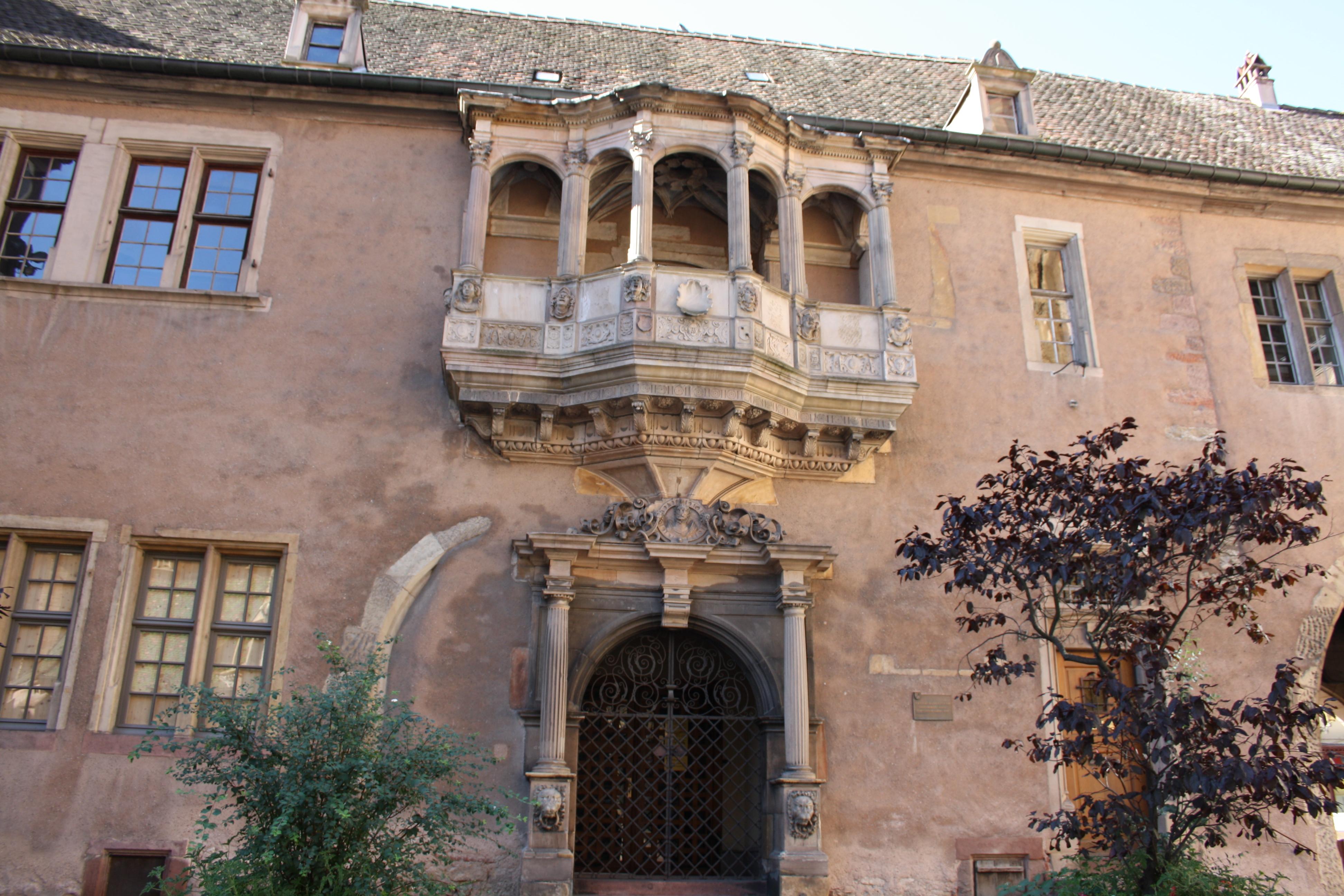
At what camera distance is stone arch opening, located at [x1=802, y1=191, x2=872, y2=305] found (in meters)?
10.9

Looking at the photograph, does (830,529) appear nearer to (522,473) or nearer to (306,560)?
(522,473)

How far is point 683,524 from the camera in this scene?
9.34 meters

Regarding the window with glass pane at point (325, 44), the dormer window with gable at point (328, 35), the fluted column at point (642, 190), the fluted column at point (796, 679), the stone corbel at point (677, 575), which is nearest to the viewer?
the fluted column at point (796, 679)

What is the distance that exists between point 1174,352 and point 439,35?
923cm

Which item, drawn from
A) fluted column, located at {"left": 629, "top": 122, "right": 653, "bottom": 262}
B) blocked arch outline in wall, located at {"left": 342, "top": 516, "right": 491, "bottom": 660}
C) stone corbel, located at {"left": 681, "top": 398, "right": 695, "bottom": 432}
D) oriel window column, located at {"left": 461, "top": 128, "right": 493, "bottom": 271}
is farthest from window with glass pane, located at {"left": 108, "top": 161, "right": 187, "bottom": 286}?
stone corbel, located at {"left": 681, "top": 398, "right": 695, "bottom": 432}

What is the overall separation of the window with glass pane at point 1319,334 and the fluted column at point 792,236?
5.82 meters

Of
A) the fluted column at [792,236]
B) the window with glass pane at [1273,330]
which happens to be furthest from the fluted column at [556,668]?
the window with glass pane at [1273,330]

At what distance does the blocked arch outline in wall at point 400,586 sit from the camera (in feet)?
29.1

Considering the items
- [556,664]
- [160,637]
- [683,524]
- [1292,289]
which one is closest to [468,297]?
[683,524]

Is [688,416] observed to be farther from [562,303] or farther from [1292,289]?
[1292,289]

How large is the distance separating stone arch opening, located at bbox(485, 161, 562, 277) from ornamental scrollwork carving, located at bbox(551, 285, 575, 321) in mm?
867

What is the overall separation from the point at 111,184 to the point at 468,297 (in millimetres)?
3895

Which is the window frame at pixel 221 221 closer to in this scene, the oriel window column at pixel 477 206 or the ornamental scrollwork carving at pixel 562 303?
the oriel window column at pixel 477 206

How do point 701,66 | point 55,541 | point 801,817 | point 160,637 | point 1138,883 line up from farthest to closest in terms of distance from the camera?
point 701,66, point 55,541, point 160,637, point 801,817, point 1138,883
